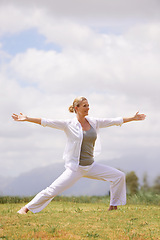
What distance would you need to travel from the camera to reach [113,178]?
372 inches

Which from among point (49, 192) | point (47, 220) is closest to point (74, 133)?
point (49, 192)

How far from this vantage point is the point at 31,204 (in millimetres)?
8969

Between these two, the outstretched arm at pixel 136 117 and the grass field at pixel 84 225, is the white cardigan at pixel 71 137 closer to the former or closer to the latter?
the grass field at pixel 84 225

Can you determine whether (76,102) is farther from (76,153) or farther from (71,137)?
(76,153)

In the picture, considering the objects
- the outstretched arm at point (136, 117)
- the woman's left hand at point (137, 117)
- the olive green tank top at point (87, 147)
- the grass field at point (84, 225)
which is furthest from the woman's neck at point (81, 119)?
the grass field at point (84, 225)

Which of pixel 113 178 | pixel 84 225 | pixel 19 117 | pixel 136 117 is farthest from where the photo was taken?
pixel 136 117

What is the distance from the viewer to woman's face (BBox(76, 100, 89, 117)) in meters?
8.98

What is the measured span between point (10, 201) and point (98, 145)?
183 inches

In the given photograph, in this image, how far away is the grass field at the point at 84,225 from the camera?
696cm

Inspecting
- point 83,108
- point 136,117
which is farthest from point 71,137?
point 136,117

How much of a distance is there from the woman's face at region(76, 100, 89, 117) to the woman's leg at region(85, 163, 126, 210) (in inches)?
51.1

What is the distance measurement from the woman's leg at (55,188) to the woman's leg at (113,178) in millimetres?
450

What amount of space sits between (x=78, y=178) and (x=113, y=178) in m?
0.96

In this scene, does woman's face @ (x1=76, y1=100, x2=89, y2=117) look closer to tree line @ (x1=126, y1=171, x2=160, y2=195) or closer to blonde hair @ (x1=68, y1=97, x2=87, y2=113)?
blonde hair @ (x1=68, y1=97, x2=87, y2=113)
